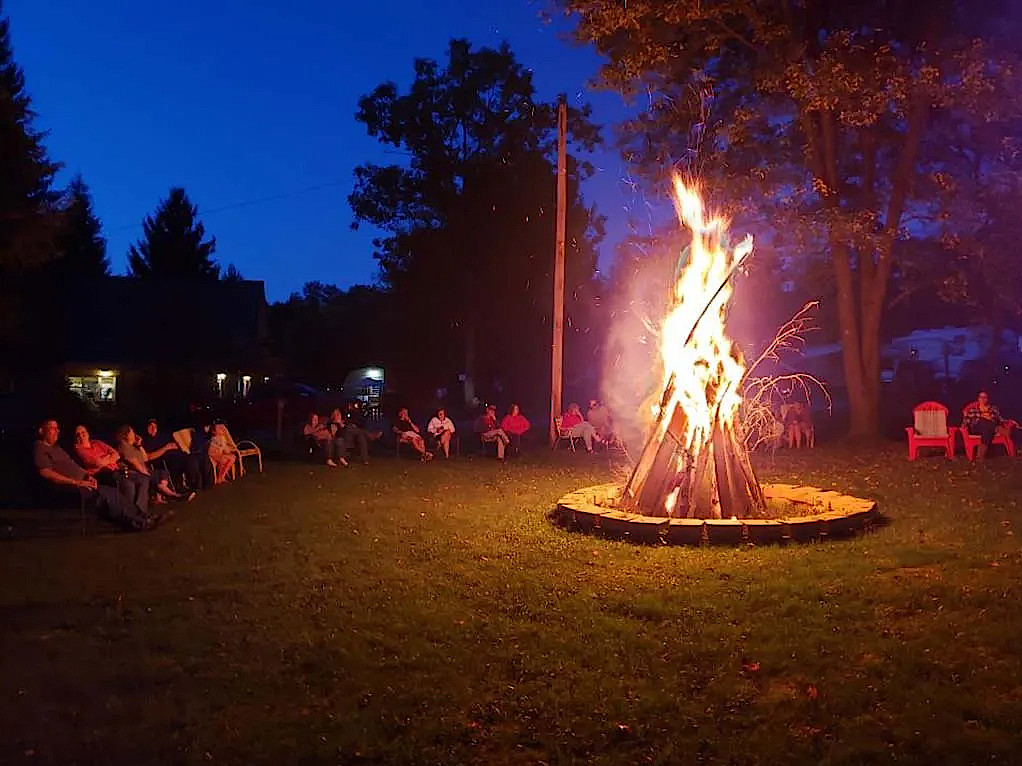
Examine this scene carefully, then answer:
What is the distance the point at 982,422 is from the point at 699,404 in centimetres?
825

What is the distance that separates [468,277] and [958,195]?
23188mm

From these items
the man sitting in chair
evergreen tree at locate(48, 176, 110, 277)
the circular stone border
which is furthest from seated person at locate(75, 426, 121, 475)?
evergreen tree at locate(48, 176, 110, 277)

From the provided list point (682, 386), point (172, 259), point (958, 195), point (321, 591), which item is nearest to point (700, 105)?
point (958, 195)

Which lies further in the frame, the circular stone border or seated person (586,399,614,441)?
seated person (586,399,614,441)

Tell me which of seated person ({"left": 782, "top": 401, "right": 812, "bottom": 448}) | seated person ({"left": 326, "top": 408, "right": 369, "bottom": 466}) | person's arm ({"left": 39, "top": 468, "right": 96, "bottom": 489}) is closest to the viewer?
person's arm ({"left": 39, "top": 468, "right": 96, "bottom": 489})

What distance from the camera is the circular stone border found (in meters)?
8.48

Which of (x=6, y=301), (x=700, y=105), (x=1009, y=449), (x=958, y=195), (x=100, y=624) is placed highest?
(x=700, y=105)

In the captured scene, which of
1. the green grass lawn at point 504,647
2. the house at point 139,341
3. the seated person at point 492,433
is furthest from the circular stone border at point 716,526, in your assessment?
the house at point 139,341

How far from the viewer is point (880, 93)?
16.0 meters

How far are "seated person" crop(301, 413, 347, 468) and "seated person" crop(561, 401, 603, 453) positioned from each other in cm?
459

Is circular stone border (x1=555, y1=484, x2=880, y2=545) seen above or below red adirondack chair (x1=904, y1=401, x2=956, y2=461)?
below

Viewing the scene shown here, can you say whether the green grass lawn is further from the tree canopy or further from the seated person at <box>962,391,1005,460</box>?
the tree canopy

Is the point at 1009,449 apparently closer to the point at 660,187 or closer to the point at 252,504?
the point at 660,187

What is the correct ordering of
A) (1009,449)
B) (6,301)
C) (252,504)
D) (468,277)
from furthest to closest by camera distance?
(468,277)
(6,301)
(1009,449)
(252,504)
